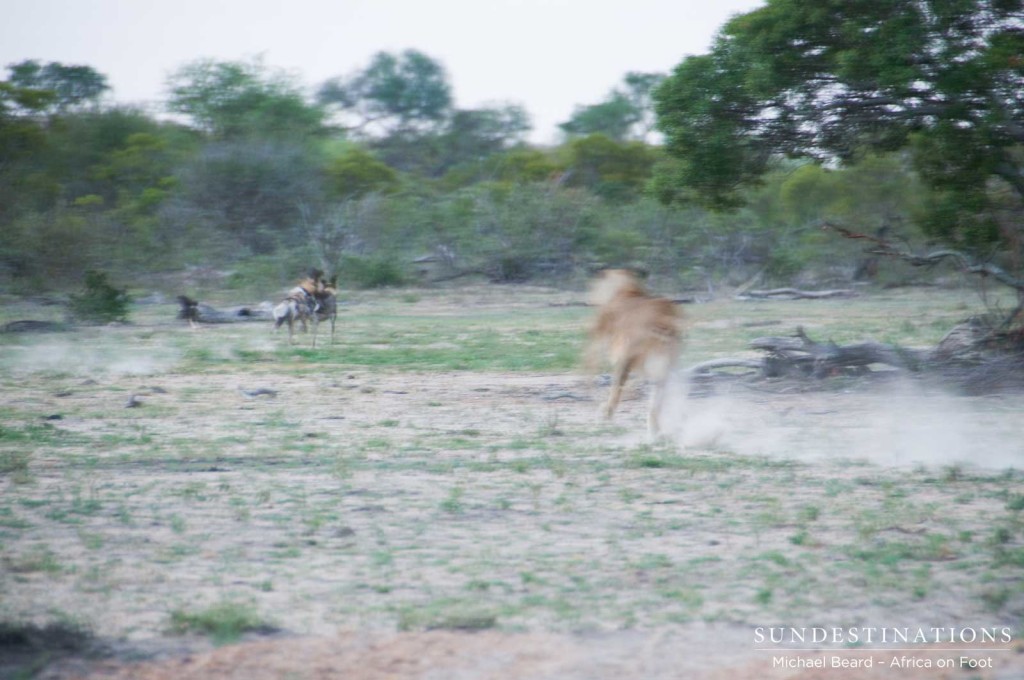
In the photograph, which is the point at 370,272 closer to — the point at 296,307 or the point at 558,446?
the point at 296,307

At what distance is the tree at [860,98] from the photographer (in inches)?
444

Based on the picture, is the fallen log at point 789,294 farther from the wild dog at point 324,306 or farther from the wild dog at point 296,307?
the wild dog at point 296,307

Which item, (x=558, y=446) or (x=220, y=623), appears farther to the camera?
(x=558, y=446)

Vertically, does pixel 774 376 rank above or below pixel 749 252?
below

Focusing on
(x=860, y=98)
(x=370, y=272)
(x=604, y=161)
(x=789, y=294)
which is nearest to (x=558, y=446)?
(x=860, y=98)

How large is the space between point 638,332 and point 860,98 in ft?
15.5

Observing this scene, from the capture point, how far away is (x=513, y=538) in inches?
245

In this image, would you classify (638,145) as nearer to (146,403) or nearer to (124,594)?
(146,403)

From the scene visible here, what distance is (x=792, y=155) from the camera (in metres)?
13.2

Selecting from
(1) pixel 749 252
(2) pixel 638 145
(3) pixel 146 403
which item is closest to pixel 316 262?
(1) pixel 749 252

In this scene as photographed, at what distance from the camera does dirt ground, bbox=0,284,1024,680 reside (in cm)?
454

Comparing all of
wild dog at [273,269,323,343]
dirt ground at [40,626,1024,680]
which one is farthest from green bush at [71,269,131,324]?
dirt ground at [40,626,1024,680]

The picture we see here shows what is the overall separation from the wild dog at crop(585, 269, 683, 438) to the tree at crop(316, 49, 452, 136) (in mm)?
60191

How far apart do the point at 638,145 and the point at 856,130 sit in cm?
3469
